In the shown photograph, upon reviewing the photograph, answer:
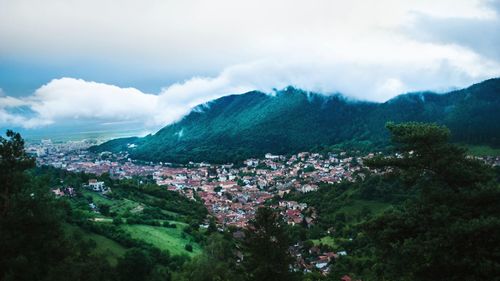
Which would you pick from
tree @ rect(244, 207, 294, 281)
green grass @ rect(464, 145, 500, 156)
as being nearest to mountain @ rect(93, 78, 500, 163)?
green grass @ rect(464, 145, 500, 156)

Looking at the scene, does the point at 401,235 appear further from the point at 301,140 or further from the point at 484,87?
the point at 484,87

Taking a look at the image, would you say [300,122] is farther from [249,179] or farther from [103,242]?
[103,242]

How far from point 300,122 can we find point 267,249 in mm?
119218

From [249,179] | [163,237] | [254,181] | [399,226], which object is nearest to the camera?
[399,226]

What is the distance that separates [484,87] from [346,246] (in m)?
99.1

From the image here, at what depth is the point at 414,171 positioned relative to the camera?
9.55m

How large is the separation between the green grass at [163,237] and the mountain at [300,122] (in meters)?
72.4

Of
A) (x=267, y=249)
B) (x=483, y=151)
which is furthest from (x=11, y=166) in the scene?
(x=483, y=151)

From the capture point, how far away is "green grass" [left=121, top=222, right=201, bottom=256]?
3162 cm

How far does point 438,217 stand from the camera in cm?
828

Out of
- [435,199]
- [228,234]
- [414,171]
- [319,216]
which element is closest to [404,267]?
[435,199]

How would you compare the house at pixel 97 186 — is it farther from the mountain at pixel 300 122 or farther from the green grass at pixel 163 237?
the mountain at pixel 300 122

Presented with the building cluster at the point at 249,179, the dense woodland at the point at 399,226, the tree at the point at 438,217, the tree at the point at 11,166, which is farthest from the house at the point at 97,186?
the tree at the point at 438,217

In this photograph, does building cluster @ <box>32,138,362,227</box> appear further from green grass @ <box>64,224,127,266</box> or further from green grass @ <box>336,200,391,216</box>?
green grass @ <box>64,224,127,266</box>
